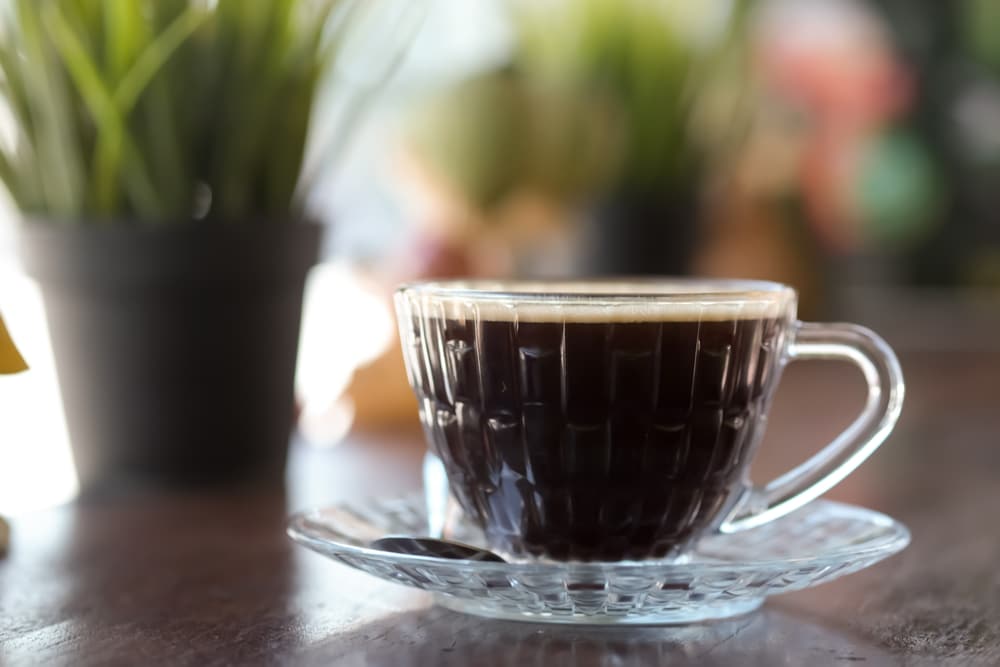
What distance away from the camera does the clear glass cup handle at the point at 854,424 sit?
499 mm

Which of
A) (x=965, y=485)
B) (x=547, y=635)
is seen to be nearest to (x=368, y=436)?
(x=965, y=485)

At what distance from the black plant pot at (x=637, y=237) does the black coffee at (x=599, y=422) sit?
3.30ft

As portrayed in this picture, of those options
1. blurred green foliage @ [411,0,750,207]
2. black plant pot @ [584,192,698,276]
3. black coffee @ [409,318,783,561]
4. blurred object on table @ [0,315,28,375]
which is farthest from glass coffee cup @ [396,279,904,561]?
black plant pot @ [584,192,698,276]

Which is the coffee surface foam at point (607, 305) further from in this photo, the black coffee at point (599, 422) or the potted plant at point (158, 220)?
the potted plant at point (158, 220)

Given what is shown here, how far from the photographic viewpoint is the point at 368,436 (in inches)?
38.8

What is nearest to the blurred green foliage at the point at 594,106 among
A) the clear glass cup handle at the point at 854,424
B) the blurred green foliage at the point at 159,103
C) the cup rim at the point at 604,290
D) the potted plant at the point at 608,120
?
the potted plant at the point at 608,120

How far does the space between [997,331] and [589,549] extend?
193 cm

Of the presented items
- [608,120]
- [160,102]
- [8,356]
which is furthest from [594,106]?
[8,356]

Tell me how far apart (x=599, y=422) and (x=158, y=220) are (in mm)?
385

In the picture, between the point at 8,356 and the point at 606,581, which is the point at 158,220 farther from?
the point at 606,581

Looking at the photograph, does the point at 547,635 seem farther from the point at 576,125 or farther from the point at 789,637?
the point at 576,125

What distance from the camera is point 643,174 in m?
1.56

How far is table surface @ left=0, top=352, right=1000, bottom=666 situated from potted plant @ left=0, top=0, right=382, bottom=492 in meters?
0.05

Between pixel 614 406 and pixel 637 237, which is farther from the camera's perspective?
pixel 637 237
